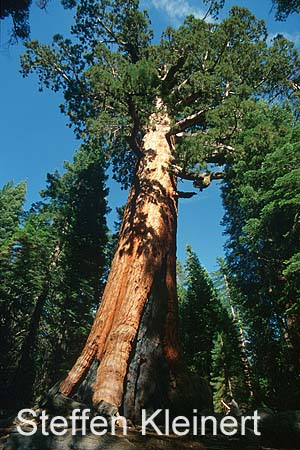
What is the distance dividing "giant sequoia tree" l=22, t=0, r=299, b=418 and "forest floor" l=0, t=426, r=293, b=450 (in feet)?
2.89

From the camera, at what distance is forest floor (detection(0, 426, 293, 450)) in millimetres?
2420

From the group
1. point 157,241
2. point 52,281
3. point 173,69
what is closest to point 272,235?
point 157,241

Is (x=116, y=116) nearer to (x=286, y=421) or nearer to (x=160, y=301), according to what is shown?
(x=160, y=301)

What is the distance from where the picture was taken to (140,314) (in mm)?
5062

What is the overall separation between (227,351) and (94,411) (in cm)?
1219

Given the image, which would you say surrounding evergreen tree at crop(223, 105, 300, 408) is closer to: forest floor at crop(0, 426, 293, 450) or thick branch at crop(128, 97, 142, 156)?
thick branch at crop(128, 97, 142, 156)

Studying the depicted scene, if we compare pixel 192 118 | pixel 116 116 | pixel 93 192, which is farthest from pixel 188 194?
pixel 93 192

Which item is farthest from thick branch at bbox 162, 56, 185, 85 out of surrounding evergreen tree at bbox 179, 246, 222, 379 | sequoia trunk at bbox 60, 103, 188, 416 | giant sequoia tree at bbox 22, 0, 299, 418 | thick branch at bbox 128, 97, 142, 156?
surrounding evergreen tree at bbox 179, 246, 222, 379

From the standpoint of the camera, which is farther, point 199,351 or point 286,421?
point 199,351

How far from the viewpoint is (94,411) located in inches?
132

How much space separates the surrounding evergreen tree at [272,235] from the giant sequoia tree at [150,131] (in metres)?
0.89

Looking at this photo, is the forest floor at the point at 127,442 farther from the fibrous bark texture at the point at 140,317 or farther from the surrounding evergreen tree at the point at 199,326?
the surrounding evergreen tree at the point at 199,326

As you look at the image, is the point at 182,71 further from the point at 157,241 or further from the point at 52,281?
the point at 52,281

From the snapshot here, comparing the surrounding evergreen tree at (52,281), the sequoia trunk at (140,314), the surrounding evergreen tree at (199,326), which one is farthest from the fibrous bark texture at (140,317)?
the surrounding evergreen tree at (199,326)
